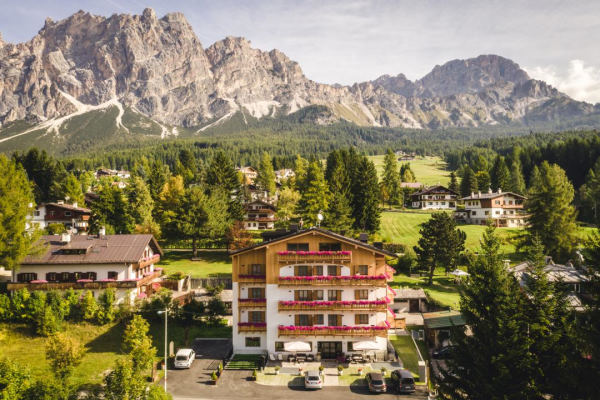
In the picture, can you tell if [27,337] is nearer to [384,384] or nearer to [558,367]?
[384,384]

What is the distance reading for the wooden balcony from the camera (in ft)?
136

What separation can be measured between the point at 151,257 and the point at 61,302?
13.5 metres

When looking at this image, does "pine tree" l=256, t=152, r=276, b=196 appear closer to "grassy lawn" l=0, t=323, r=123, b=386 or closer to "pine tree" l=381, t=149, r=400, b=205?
"pine tree" l=381, t=149, r=400, b=205

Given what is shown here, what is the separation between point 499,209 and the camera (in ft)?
339

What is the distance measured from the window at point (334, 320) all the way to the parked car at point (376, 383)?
7.66 meters

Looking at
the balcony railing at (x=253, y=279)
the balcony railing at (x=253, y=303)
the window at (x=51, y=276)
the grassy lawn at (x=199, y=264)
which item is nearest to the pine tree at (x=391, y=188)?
the grassy lawn at (x=199, y=264)

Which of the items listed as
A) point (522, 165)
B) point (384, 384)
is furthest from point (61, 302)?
point (522, 165)

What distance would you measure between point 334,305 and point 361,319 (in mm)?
3523

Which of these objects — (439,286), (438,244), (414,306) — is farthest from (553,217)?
(414,306)

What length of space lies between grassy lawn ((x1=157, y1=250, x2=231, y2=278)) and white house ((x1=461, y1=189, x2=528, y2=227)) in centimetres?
6723

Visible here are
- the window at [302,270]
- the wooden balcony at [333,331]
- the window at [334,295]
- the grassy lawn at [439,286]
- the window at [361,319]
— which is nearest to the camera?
the wooden balcony at [333,331]

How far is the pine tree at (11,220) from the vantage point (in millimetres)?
44562

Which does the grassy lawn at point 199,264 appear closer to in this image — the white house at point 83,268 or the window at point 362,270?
the white house at point 83,268

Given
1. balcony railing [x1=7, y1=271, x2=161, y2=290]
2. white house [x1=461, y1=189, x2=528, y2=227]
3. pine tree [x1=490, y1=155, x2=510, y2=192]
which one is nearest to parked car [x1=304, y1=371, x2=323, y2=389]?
balcony railing [x1=7, y1=271, x2=161, y2=290]
